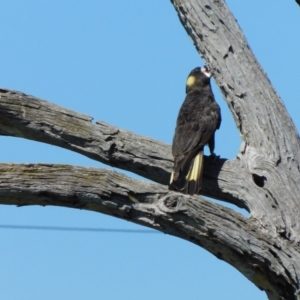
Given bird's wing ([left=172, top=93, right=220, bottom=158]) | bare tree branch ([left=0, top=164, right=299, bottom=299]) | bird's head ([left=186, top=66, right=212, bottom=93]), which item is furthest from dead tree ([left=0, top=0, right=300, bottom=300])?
bird's head ([left=186, top=66, right=212, bottom=93])

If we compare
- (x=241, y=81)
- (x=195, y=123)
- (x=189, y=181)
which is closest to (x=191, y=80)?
(x=195, y=123)

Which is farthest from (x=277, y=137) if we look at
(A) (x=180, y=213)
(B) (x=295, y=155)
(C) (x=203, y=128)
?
(C) (x=203, y=128)

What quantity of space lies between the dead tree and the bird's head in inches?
75.2

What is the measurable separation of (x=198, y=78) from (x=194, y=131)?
4.57 ft

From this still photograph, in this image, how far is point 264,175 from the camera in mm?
4648

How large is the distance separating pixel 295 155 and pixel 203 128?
1.50 metres

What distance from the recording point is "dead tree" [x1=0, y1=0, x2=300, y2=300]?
410 centimetres

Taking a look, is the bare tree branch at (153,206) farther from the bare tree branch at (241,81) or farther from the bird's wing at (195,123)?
the bird's wing at (195,123)

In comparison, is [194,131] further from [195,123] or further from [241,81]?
[241,81]

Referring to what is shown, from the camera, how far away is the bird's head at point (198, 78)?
725cm

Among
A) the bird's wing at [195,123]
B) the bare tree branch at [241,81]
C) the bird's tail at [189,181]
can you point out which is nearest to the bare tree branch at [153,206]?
the bird's tail at [189,181]

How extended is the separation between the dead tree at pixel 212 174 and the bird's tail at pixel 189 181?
2.7 inches

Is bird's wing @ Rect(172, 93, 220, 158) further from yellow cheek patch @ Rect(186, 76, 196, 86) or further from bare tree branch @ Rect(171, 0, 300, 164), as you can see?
bare tree branch @ Rect(171, 0, 300, 164)

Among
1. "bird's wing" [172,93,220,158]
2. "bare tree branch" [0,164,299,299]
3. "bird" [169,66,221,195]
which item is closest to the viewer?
"bare tree branch" [0,164,299,299]
